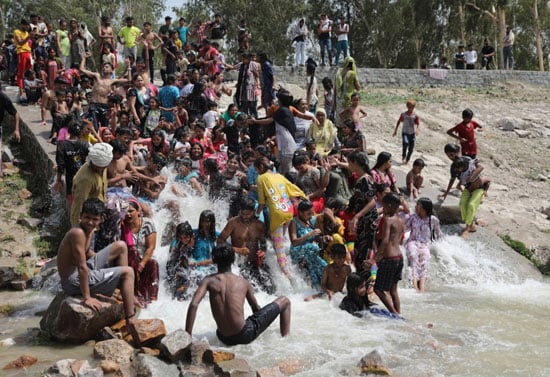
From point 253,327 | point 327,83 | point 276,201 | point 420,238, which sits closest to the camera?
point 253,327

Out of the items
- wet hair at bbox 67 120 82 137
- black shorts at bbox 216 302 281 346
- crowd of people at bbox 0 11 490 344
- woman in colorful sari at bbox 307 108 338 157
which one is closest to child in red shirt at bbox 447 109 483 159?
crowd of people at bbox 0 11 490 344

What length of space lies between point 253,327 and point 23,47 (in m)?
11.2

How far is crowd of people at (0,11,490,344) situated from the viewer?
248 inches

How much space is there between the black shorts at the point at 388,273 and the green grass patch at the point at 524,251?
4.26m

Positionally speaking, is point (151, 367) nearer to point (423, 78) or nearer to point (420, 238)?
point (420, 238)

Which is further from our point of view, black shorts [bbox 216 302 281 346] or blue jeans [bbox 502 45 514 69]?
blue jeans [bbox 502 45 514 69]

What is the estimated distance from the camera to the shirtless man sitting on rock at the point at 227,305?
5.93 meters

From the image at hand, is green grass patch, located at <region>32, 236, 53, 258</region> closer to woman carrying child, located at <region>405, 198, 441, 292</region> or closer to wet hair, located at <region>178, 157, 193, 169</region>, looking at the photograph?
wet hair, located at <region>178, 157, 193, 169</region>

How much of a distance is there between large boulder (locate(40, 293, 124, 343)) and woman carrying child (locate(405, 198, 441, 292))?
4.65m

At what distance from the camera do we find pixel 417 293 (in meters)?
8.84

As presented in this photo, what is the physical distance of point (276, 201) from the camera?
8016mm

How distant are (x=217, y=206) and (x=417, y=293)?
338cm

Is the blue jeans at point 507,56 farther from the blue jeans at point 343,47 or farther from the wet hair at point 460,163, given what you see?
the wet hair at point 460,163

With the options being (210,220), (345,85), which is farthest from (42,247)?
(345,85)
